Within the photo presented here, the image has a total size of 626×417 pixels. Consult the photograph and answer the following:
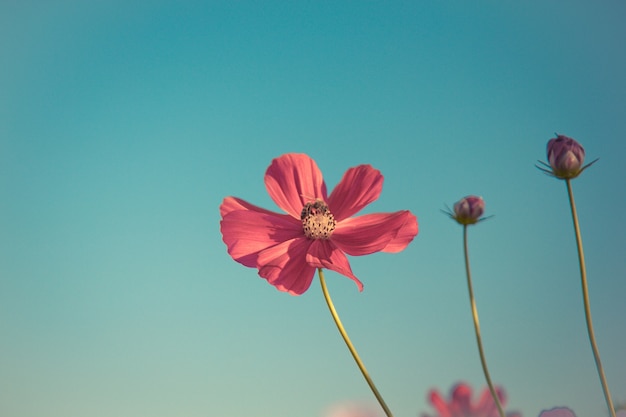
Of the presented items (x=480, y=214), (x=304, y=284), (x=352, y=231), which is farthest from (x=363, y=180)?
(x=480, y=214)

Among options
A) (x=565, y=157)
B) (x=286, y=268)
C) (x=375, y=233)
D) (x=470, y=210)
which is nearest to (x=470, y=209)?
(x=470, y=210)

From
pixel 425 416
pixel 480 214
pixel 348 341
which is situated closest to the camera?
pixel 348 341

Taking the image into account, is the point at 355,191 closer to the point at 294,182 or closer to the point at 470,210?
the point at 294,182

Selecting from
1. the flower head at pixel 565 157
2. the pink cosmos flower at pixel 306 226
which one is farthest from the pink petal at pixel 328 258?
the flower head at pixel 565 157

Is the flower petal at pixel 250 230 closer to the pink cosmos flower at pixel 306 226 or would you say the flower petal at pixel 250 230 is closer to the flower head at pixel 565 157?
the pink cosmos flower at pixel 306 226

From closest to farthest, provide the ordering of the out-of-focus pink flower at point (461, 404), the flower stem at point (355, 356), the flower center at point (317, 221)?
the flower stem at point (355, 356), the flower center at point (317, 221), the out-of-focus pink flower at point (461, 404)

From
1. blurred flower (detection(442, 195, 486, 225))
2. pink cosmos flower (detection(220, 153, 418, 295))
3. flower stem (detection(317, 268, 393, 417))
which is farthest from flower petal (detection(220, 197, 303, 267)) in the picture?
blurred flower (detection(442, 195, 486, 225))

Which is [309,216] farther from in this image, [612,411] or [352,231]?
[612,411]
